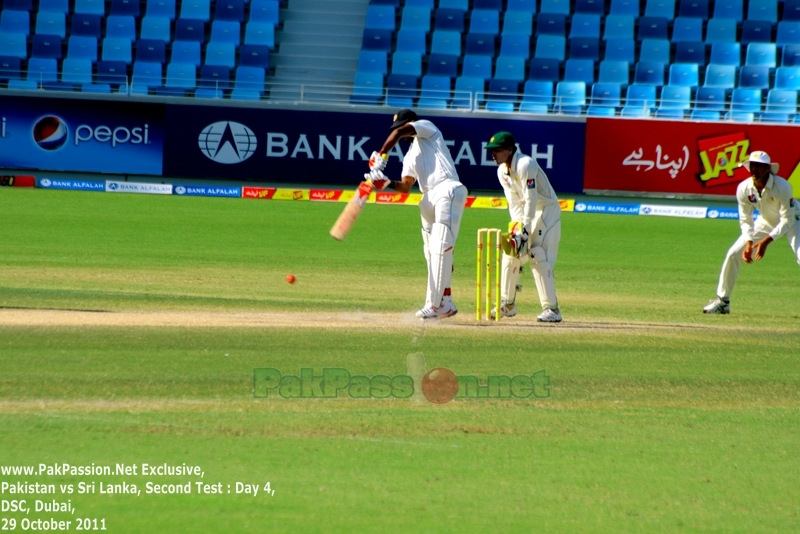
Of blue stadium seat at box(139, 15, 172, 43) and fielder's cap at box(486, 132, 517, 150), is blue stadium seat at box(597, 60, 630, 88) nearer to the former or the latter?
blue stadium seat at box(139, 15, 172, 43)

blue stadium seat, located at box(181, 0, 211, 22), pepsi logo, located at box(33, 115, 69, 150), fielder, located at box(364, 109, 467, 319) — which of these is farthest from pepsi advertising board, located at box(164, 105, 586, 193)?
fielder, located at box(364, 109, 467, 319)

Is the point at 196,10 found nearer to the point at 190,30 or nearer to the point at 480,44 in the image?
the point at 190,30

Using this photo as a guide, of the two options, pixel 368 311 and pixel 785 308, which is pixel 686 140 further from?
pixel 368 311

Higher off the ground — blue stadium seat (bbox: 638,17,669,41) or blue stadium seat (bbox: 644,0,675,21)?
blue stadium seat (bbox: 644,0,675,21)

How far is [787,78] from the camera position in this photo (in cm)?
2323

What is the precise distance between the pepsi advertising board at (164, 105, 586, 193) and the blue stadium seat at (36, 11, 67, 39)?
541cm

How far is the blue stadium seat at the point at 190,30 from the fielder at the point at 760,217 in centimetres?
1634

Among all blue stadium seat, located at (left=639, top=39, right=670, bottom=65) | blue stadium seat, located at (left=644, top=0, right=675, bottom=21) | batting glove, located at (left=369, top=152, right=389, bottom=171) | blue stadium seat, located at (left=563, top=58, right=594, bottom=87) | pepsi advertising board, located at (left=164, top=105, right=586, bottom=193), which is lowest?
batting glove, located at (left=369, top=152, right=389, bottom=171)

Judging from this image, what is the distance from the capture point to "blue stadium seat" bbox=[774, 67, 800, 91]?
911 inches

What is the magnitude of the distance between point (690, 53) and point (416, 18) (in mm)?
6269

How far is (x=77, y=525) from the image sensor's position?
4090 millimetres

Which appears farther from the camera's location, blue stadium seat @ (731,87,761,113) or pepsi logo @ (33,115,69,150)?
blue stadium seat @ (731,87,761,113)

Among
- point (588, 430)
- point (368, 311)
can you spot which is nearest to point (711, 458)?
point (588, 430)

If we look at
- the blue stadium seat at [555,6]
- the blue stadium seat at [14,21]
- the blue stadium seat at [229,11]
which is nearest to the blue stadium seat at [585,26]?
the blue stadium seat at [555,6]
